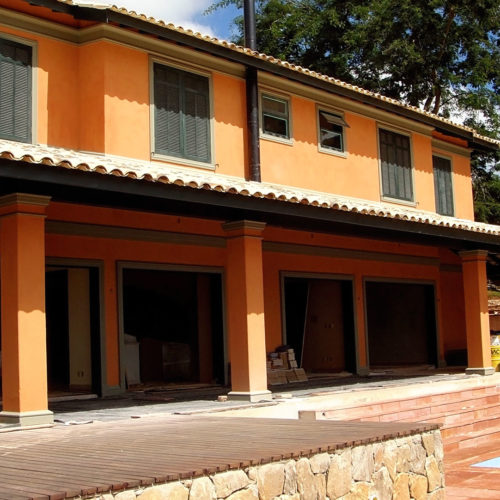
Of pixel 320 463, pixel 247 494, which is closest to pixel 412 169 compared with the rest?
pixel 320 463

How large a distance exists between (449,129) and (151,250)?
9.03 meters

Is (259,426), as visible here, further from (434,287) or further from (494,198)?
(494,198)

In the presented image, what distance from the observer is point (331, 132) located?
16.7 m

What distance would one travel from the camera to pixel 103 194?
9641 millimetres

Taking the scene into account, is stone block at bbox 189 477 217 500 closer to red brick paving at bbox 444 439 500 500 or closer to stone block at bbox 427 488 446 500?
stone block at bbox 427 488 446 500

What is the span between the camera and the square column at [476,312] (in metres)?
16.3

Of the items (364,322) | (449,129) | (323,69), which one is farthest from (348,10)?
(364,322)

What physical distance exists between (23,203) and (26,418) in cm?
241

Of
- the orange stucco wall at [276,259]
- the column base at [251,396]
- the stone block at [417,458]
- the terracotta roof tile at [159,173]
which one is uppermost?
the terracotta roof tile at [159,173]

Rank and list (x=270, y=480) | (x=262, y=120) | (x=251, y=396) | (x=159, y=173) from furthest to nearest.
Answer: (x=262, y=120) → (x=251, y=396) → (x=159, y=173) → (x=270, y=480)

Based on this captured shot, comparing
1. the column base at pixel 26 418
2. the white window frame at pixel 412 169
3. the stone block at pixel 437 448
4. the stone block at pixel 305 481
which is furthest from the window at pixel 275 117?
the stone block at pixel 305 481

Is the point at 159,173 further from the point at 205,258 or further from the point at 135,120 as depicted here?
the point at 205,258

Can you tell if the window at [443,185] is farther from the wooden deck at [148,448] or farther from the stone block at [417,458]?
the stone block at [417,458]

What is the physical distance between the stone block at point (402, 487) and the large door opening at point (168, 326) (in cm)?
815
